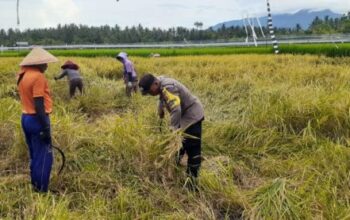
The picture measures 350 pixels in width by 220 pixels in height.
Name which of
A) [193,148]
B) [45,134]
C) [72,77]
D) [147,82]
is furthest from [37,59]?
[72,77]

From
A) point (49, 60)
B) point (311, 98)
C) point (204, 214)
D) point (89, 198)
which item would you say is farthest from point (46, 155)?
point (311, 98)

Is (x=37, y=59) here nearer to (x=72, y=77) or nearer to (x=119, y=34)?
(x=72, y=77)

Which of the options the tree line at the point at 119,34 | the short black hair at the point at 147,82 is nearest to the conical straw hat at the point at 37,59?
the short black hair at the point at 147,82

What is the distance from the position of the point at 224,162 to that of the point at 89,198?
1.66 m

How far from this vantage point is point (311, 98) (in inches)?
266

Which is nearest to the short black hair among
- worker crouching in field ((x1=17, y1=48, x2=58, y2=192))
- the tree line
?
worker crouching in field ((x1=17, y1=48, x2=58, y2=192))

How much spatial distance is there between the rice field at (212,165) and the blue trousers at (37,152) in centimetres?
17

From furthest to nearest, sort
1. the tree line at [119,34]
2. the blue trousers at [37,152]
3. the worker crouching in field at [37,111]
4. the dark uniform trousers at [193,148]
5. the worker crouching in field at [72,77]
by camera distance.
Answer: the tree line at [119,34] → the worker crouching in field at [72,77] → the dark uniform trousers at [193,148] → the blue trousers at [37,152] → the worker crouching in field at [37,111]

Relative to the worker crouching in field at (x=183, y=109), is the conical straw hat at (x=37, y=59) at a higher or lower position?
higher

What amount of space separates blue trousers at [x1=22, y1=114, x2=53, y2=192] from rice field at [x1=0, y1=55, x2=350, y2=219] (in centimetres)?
17

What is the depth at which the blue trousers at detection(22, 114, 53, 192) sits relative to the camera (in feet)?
14.9

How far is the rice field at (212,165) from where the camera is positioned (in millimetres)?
4477

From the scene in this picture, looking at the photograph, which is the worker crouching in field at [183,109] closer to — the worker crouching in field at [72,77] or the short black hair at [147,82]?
the short black hair at [147,82]

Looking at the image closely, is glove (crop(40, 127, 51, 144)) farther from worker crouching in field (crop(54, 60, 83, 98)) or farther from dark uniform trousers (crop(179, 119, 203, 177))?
worker crouching in field (crop(54, 60, 83, 98))
